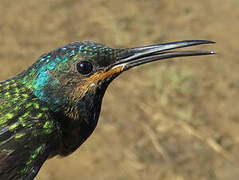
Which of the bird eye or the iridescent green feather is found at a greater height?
the bird eye

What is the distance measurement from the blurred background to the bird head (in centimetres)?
338

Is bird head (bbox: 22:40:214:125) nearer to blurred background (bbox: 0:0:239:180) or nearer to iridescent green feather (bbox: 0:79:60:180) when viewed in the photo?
iridescent green feather (bbox: 0:79:60:180)

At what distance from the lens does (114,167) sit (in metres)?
7.16

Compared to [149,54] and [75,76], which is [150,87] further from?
[75,76]

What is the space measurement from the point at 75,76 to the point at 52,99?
22cm

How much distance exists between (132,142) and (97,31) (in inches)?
112

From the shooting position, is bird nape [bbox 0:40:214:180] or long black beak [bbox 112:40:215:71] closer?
bird nape [bbox 0:40:214:180]

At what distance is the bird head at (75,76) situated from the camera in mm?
3574

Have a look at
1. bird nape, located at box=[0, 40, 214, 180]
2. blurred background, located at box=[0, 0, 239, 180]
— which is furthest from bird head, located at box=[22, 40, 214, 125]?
blurred background, located at box=[0, 0, 239, 180]

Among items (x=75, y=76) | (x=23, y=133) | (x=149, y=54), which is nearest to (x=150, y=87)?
(x=149, y=54)

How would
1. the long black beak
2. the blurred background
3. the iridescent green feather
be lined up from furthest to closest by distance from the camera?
the blurred background
the long black beak
the iridescent green feather

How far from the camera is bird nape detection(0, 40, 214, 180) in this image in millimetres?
3480

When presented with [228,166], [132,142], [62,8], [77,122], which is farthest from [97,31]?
[77,122]

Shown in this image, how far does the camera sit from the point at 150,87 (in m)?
8.48
